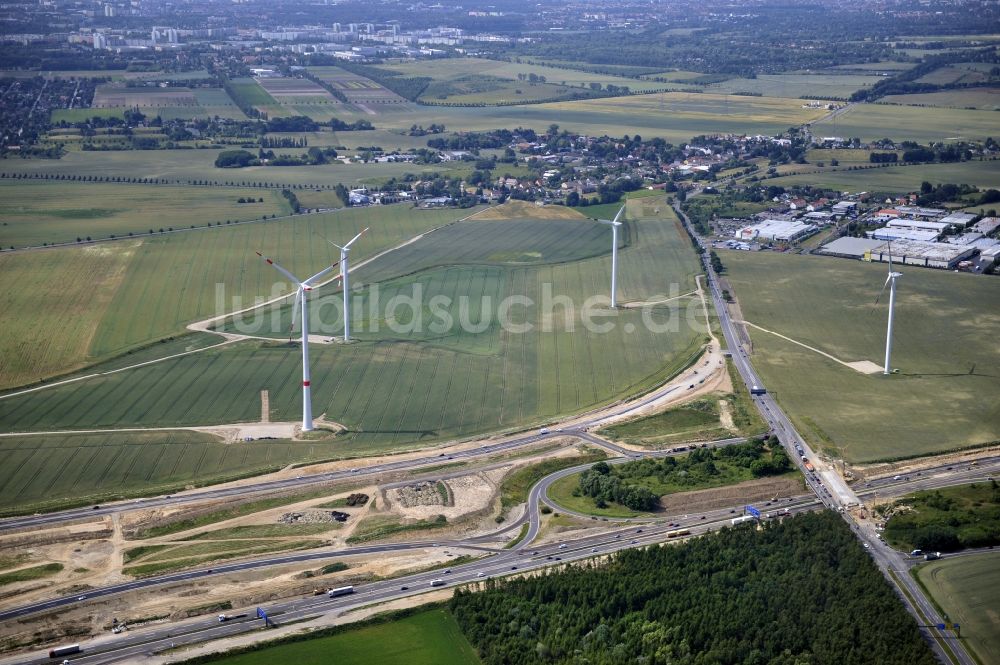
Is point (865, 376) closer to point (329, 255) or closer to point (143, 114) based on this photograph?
point (329, 255)

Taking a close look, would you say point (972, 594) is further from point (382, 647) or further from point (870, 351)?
point (870, 351)

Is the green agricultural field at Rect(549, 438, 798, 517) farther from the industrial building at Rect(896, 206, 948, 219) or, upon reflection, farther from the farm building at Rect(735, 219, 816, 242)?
the industrial building at Rect(896, 206, 948, 219)

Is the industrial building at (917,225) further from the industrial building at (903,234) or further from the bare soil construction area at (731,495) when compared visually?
the bare soil construction area at (731,495)

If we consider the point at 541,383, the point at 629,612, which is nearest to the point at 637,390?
the point at 541,383

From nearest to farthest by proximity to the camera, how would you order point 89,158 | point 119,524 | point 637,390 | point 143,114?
point 119,524 < point 637,390 < point 89,158 < point 143,114

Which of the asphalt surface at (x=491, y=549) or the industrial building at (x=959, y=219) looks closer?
the asphalt surface at (x=491, y=549)

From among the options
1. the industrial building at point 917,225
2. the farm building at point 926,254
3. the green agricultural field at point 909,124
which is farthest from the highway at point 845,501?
the green agricultural field at point 909,124

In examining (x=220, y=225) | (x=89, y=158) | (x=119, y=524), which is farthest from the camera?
(x=89, y=158)

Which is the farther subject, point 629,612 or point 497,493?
point 497,493
